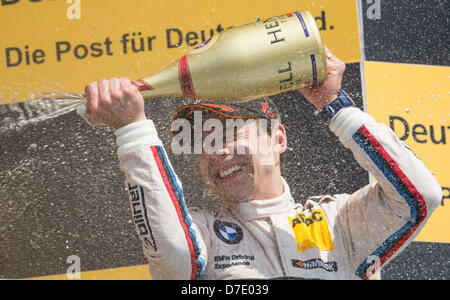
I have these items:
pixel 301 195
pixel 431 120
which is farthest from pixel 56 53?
pixel 431 120

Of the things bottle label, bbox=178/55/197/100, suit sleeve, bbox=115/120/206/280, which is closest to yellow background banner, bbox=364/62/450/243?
bottle label, bbox=178/55/197/100

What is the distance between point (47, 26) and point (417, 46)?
4.23 ft

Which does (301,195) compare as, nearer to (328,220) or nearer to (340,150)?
(340,150)

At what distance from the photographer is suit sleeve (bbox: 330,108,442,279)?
5.13 ft

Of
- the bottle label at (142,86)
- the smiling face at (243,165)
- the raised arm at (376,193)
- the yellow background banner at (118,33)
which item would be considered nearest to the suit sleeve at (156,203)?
the bottle label at (142,86)

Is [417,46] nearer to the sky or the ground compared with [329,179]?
nearer to the sky

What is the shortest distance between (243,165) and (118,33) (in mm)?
813

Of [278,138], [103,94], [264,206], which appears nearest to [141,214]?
[103,94]

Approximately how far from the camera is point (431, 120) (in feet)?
7.59

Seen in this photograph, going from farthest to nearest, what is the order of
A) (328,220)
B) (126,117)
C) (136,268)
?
1. (136,268)
2. (328,220)
3. (126,117)

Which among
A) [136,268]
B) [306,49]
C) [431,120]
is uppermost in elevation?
[306,49]

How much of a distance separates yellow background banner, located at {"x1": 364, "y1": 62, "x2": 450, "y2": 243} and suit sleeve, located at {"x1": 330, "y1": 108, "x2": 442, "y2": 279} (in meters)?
0.66

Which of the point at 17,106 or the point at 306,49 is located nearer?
the point at 306,49

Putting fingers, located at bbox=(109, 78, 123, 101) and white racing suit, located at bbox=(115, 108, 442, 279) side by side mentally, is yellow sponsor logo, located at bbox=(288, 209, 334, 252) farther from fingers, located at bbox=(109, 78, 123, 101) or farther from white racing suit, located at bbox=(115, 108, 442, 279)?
fingers, located at bbox=(109, 78, 123, 101)
